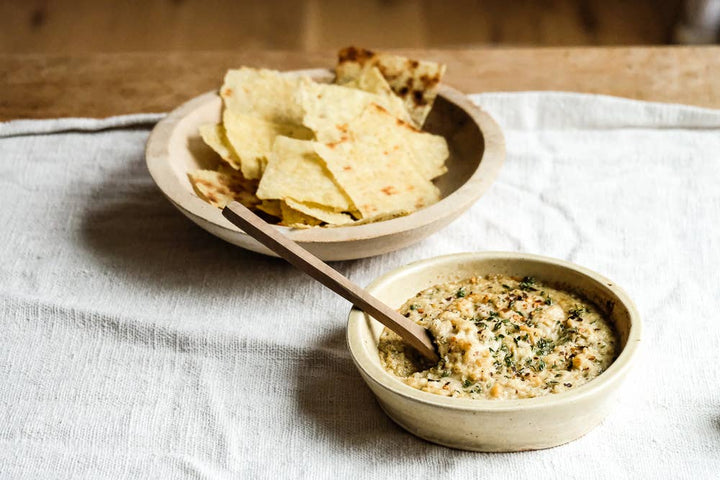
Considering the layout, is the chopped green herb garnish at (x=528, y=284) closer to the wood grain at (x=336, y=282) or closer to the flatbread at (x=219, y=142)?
the wood grain at (x=336, y=282)

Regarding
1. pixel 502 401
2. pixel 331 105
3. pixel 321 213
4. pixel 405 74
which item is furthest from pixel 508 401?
pixel 405 74

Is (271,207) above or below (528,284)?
below

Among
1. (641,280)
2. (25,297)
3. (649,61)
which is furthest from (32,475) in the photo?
(649,61)

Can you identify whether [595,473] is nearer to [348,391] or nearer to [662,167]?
[348,391]

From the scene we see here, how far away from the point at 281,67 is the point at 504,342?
1.27 m

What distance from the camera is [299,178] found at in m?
1.55

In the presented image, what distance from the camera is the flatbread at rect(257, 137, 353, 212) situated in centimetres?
152

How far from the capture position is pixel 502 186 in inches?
71.5

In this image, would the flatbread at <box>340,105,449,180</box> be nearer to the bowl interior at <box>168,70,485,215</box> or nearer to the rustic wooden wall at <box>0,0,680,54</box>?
the bowl interior at <box>168,70,485,215</box>

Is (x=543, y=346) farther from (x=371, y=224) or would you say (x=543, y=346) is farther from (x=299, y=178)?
(x=299, y=178)

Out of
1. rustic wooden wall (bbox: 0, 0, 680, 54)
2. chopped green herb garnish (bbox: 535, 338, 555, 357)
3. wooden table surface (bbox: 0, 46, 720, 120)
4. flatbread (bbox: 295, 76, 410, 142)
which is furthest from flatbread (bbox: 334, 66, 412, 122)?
rustic wooden wall (bbox: 0, 0, 680, 54)

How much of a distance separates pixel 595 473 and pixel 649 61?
1.37m

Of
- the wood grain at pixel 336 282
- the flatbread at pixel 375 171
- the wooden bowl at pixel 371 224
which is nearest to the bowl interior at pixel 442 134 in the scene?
the wooden bowl at pixel 371 224

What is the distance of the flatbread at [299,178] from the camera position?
4.98ft
